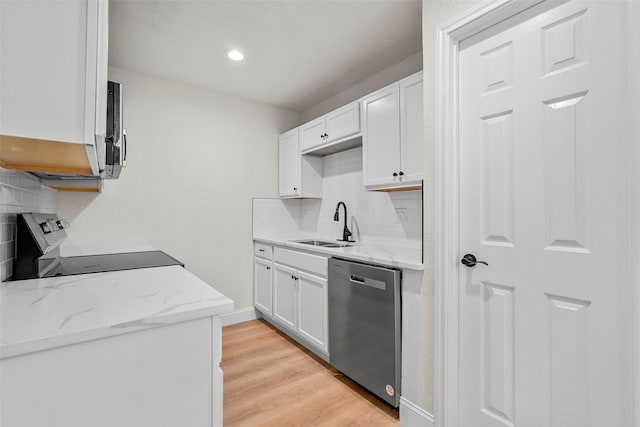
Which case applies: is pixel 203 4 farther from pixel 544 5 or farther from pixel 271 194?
pixel 271 194

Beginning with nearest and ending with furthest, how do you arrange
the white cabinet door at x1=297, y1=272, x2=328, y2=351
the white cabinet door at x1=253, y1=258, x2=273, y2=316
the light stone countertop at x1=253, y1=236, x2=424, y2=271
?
the light stone countertop at x1=253, y1=236, x2=424, y2=271
the white cabinet door at x1=297, y1=272, x2=328, y2=351
the white cabinet door at x1=253, y1=258, x2=273, y2=316

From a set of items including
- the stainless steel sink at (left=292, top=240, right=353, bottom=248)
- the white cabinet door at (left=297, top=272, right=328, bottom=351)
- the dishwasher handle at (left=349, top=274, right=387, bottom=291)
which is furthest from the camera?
the stainless steel sink at (left=292, top=240, right=353, bottom=248)

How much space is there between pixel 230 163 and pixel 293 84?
1054 millimetres

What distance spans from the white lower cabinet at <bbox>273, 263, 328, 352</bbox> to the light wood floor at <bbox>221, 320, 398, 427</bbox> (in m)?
0.20

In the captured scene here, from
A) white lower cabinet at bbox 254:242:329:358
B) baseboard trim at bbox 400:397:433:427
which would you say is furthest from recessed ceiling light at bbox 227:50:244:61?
baseboard trim at bbox 400:397:433:427

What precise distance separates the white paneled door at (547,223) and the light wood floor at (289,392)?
63 cm

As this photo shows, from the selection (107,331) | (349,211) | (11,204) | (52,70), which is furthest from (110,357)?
(349,211)

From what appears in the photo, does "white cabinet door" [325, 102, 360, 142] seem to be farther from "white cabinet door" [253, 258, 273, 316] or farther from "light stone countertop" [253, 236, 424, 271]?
"white cabinet door" [253, 258, 273, 316]

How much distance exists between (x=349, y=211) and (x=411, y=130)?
3.89 ft

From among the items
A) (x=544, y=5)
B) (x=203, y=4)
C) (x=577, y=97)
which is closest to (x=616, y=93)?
(x=577, y=97)

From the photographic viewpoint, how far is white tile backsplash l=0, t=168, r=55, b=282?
3.70 feet

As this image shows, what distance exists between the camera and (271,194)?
3602 mm

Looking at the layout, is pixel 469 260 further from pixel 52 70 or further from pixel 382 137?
pixel 52 70

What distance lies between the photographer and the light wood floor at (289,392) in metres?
1.79
